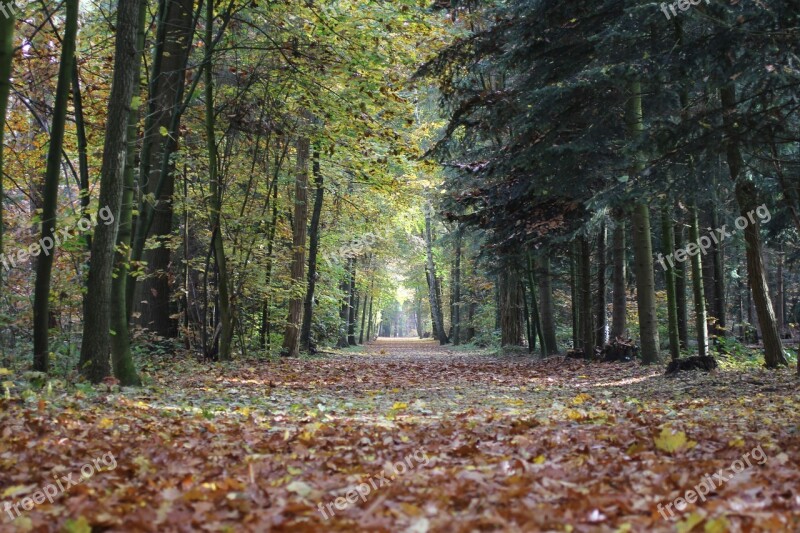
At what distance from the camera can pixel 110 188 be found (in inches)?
311

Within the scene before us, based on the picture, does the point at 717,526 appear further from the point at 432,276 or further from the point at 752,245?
the point at 432,276

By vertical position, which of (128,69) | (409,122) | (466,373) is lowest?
(466,373)

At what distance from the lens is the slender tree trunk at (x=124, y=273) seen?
27.6ft

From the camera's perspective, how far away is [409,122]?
1266 cm

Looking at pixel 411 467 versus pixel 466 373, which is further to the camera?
pixel 466 373

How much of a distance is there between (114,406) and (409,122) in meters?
8.11

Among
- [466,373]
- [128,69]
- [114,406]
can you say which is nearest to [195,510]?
[114,406]

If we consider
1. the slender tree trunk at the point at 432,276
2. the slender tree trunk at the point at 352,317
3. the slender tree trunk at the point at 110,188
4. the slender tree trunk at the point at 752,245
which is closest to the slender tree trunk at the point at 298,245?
the slender tree trunk at the point at 110,188

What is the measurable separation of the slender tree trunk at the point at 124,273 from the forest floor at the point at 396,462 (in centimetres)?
52

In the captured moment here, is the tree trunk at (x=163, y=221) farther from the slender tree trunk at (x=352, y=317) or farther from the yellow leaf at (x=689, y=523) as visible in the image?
the slender tree trunk at (x=352, y=317)

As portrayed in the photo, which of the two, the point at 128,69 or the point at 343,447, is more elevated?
the point at 128,69

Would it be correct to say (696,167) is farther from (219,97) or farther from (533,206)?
(219,97)

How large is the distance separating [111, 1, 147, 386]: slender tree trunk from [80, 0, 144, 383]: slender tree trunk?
399 mm

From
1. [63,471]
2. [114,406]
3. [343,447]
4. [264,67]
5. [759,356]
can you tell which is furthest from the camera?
[759,356]
